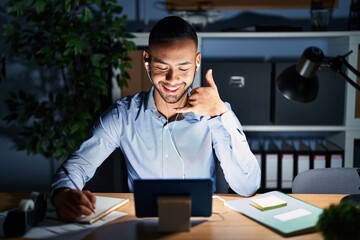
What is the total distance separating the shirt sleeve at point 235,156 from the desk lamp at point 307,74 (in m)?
0.27

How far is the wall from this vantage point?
286cm

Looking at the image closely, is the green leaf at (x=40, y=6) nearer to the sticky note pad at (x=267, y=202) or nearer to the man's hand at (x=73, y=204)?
the man's hand at (x=73, y=204)

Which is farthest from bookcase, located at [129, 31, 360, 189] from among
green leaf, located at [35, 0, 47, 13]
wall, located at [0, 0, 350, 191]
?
green leaf, located at [35, 0, 47, 13]

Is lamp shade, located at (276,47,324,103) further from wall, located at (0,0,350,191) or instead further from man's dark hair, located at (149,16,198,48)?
wall, located at (0,0,350,191)

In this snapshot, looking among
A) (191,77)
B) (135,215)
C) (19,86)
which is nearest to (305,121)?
(191,77)

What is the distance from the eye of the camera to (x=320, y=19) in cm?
262

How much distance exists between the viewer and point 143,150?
1837mm

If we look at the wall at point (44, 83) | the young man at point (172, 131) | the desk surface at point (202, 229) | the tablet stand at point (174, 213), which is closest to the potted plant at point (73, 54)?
the wall at point (44, 83)

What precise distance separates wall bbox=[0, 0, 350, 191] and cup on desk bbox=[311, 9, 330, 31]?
238 mm

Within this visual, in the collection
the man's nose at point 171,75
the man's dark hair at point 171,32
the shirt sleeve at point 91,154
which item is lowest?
the shirt sleeve at point 91,154

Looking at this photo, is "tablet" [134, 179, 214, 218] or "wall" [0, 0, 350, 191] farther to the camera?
"wall" [0, 0, 350, 191]

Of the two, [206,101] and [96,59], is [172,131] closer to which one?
[206,101]

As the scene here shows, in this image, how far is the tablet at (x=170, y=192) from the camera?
1.26 metres

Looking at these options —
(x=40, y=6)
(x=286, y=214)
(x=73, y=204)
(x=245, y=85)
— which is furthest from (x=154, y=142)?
(x=40, y=6)
